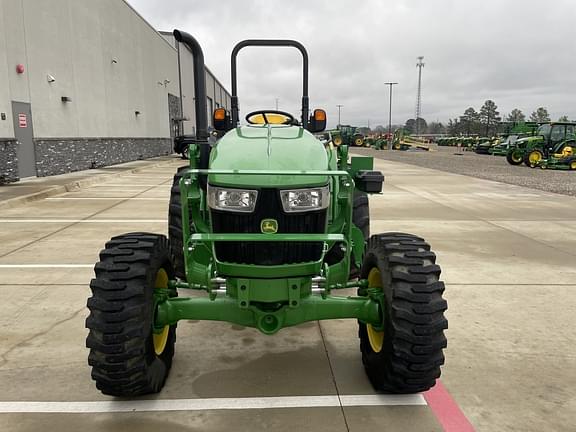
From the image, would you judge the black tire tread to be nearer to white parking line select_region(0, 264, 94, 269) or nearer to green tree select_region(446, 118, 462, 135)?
white parking line select_region(0, 264, 94, 269)

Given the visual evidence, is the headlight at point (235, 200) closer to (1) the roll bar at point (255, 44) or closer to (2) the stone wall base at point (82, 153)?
(1) the roll bar at point (255, 44)

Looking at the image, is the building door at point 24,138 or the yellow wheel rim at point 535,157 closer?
the building door at point 24,138

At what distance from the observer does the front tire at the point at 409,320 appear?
273 centimetres

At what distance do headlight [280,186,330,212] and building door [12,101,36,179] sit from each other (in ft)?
45.2

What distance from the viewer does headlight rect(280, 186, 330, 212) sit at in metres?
2.80

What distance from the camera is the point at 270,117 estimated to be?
4.46 metres

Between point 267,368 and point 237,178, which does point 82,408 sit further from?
point 237,178

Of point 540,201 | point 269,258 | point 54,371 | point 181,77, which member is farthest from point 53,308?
point 181,77

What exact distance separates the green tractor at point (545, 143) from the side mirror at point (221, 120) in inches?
885

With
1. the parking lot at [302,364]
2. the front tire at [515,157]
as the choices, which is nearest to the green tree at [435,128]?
the front tire at [515,157]

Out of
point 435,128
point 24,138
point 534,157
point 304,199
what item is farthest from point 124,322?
point 435,128

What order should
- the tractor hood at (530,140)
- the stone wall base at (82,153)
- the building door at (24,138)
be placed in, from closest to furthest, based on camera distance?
the building door at (24,138) → the stone wall base at (82,153) → the tractor hood at (530,140)

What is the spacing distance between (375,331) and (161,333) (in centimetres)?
142

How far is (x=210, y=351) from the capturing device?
11.9ft
